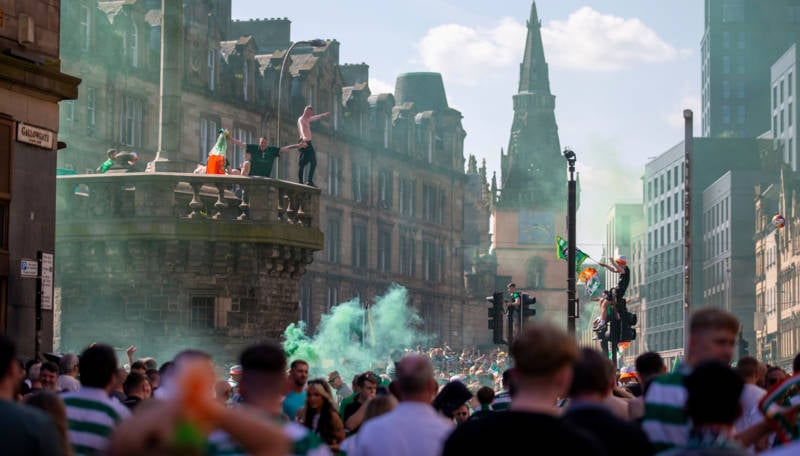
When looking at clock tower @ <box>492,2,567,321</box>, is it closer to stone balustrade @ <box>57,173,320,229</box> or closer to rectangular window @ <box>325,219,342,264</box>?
rectangular window @ <box>325,219,342,264</box>

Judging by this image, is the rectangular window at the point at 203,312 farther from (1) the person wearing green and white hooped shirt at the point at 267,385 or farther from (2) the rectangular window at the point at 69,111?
(1) the person wearing green and white hooped shirt at the point at 267,385

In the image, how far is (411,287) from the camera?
251 feet

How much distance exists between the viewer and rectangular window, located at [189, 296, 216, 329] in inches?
1233

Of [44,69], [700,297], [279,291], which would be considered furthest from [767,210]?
[44,69]

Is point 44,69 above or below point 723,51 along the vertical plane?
below

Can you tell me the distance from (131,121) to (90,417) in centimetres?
4329

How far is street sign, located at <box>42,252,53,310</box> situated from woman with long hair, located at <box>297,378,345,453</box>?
28.8ft

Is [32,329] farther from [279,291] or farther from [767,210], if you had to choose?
[767,210]

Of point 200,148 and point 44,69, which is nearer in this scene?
point 44,69

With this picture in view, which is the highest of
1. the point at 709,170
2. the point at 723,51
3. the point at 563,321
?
the point at 723,51

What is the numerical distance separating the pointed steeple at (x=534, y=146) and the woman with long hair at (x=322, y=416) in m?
142

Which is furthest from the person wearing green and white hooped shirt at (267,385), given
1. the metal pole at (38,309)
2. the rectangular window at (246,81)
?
the rectangular window at (246,81)

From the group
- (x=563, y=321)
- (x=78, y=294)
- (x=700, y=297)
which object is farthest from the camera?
(x=563, y=321)

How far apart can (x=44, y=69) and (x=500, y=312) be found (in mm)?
11298
